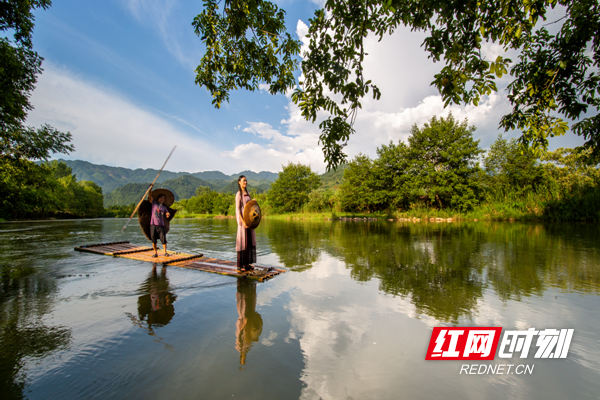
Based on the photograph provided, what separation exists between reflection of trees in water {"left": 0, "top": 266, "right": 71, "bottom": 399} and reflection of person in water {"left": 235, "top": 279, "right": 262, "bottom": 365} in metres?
1.81

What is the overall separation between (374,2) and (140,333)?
194 inches

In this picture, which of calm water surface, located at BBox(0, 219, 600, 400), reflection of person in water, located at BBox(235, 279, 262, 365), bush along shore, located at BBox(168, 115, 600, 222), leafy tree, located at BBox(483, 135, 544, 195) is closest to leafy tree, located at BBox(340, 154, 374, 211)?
bush along shore, located at BBox(168, 115, 600, 222)

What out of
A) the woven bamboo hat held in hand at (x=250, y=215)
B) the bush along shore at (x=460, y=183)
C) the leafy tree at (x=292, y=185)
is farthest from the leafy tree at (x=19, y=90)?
the leafy tree at (x=292, y=185)

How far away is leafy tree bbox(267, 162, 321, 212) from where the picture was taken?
45125mm

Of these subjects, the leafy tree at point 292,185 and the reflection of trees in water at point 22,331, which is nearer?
the reflection of trees in water at point 22,331

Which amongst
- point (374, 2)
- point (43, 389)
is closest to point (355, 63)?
point (374, 2)

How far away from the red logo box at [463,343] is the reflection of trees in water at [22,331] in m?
3.91

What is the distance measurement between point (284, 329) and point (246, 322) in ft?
1.84

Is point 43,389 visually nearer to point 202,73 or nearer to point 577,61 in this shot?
point 202,73

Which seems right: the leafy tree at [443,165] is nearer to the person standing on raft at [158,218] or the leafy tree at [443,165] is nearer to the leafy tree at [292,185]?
the leafy tree at [292,185]

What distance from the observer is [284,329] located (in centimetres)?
321

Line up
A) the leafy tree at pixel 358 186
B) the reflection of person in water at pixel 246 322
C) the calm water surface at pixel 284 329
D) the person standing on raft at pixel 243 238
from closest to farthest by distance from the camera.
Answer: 1. the calm water surface at pixel 284 329
2. the reflection of person in water at pixel 246 322
3. the person standing on raft at pixel 243 238
4. the leafy tree at pixel 358 186

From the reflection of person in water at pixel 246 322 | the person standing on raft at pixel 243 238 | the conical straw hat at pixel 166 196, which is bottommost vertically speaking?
the reflection of person in water at pixel 246 322

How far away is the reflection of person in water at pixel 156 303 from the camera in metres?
3.52
